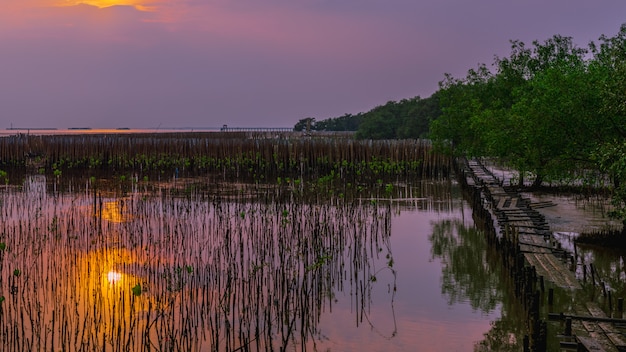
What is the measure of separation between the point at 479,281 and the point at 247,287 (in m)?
4.39

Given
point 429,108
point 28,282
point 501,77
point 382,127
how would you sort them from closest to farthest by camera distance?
point 28,282 < point 501,77 < point 429,108 < point 382,127

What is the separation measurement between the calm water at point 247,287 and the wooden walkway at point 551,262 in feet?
2.59

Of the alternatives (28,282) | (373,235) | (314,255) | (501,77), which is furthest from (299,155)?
(28,282)

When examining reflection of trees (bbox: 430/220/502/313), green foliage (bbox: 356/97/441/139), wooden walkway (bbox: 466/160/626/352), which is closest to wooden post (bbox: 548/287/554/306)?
wooden walkway (bbox: 466/160/626/352)

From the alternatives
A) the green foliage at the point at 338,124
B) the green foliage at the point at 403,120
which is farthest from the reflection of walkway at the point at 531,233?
the green foliage at the point at 338,124

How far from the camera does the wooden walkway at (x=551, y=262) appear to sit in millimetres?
6684

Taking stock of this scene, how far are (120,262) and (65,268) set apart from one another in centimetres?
104

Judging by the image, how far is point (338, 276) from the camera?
10273mm

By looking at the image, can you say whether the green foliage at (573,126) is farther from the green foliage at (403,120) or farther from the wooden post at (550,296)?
the green foliage at (403,120)

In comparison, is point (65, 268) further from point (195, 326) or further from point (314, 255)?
point (314, 255)

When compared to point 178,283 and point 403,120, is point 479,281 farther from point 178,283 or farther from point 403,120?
point 403,120

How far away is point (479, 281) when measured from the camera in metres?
10.7

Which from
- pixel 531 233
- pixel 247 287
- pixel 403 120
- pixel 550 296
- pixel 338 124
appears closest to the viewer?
pixel 550 296

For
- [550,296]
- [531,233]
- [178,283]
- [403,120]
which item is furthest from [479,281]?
[403,120]
